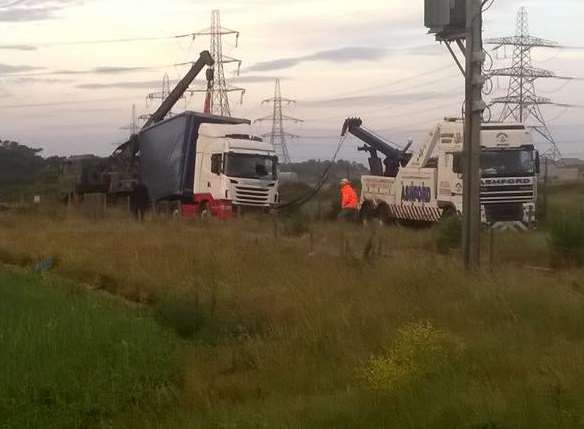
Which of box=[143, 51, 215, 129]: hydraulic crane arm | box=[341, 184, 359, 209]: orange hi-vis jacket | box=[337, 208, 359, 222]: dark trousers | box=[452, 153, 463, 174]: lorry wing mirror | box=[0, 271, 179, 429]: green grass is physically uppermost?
box=[143, 51, 215, 129]: hydraulic crane arm

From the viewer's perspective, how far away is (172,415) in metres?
9.54

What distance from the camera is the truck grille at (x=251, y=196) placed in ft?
123

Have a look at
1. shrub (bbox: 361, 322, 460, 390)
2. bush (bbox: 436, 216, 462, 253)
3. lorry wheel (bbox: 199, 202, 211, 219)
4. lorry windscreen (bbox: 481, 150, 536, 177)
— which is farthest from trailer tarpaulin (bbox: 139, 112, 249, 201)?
shrub (bbox: 361, 322, 460, 390)

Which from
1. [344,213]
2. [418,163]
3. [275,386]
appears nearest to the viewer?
[275,386]

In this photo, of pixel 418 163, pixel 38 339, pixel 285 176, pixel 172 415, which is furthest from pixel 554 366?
pixel 285 176

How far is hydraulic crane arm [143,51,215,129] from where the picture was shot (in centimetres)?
4816

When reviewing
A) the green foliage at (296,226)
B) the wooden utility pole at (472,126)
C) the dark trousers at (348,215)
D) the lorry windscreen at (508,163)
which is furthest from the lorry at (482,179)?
the wooden utility pole at (472,126)

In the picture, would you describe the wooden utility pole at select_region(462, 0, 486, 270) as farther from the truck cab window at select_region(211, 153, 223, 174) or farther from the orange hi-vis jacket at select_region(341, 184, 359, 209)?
the truck cab window at select_region(211, 153, 223, 174)

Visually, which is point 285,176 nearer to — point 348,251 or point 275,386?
point 348,251

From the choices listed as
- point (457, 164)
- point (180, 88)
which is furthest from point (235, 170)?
point (180, 88)

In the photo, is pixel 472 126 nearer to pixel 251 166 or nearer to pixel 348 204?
pixel 348 204

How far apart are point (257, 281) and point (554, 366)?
754cm

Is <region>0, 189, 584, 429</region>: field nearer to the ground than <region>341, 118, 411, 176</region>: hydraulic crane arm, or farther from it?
nearer to the ground

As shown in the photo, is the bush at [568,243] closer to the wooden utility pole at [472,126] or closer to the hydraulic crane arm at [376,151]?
the wooden utility pole at [472,126]
